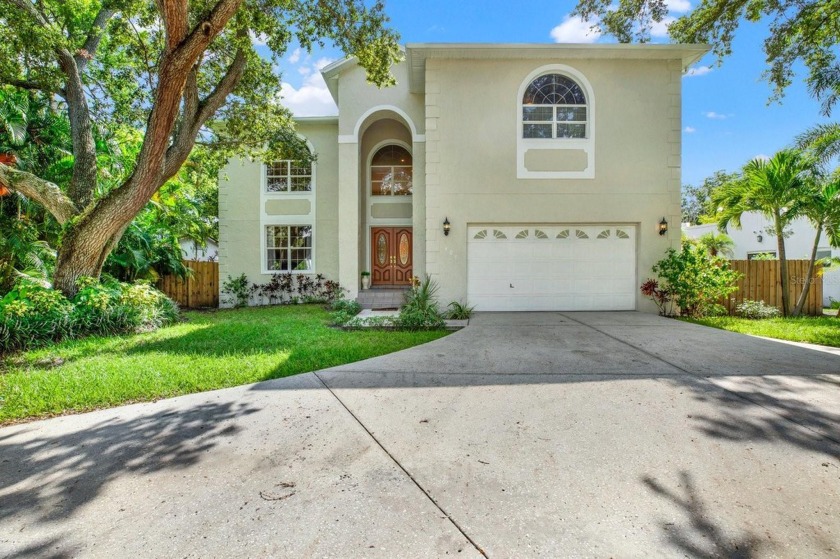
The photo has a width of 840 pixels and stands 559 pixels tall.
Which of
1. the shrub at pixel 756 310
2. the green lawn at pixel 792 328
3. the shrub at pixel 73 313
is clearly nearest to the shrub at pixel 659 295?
the green lawn at pixel 792 328

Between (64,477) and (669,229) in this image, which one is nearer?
(64,477)

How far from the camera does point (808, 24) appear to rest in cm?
862

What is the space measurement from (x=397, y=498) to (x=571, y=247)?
8.49 metres

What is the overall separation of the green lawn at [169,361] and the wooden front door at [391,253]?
595 centimetres

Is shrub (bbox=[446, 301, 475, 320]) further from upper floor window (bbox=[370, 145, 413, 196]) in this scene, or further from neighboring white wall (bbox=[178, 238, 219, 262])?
neighboring white wall (bbox=[178, 238, 219, 262])

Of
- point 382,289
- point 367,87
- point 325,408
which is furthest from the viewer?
point 382,289

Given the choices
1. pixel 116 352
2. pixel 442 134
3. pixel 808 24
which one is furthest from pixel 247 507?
pixel 808 24

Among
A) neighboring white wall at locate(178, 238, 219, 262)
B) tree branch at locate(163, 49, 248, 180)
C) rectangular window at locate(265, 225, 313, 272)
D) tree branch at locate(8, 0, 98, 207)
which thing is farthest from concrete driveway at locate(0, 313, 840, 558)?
neighboring white wall at locate(178, 238, 219, 262)

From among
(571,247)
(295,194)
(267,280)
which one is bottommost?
(267,280)

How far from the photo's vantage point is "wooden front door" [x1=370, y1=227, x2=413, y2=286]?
46.1ft

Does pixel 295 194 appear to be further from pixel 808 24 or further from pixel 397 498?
pixel 808 24

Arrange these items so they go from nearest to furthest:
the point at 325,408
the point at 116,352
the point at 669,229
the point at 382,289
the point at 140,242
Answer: the point at 325,408, the point at 116,352, the point at 669,229, the point at 140,242, the point at 382,289

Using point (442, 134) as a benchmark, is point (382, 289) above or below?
below

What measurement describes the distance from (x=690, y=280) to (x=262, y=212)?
43.0 ft
